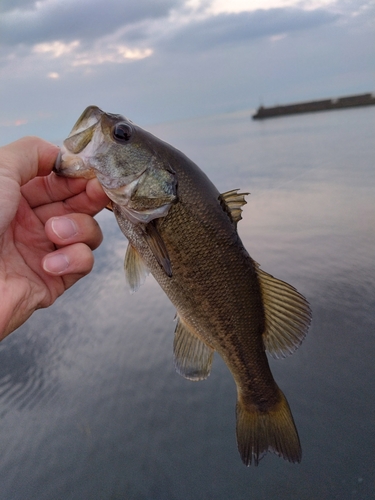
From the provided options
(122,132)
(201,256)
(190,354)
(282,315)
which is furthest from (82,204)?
(282,315)

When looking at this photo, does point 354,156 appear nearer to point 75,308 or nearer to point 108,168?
point 75,308

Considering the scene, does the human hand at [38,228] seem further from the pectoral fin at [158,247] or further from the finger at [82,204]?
the pectoral fin at [158,247]

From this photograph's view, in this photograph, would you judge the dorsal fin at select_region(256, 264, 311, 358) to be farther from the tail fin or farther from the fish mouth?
the fish mouth

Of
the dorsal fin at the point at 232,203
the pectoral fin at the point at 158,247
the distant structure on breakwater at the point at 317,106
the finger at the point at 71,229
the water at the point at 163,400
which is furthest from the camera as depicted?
the distant structure on breakwater at the point at 317,106

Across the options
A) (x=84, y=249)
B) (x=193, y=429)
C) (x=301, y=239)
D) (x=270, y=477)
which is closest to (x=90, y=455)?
(x=193, y=429)

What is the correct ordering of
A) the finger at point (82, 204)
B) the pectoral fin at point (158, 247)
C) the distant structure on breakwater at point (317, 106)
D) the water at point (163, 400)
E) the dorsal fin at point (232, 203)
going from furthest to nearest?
the distant structure on breakwater at point (317, 106)
the water at point (163, 400)
the finger at point (82, 204)
the dorsal fin at point (232, 203)
the pectoral fin at point (158, 247)

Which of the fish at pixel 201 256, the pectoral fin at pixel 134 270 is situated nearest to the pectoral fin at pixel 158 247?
the fish at pixel 201 256

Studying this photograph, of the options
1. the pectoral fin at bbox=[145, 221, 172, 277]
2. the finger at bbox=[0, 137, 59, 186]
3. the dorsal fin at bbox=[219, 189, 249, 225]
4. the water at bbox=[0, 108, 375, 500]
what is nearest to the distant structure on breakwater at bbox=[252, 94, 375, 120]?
the water at bbox=[0, 108, 375, 500]
